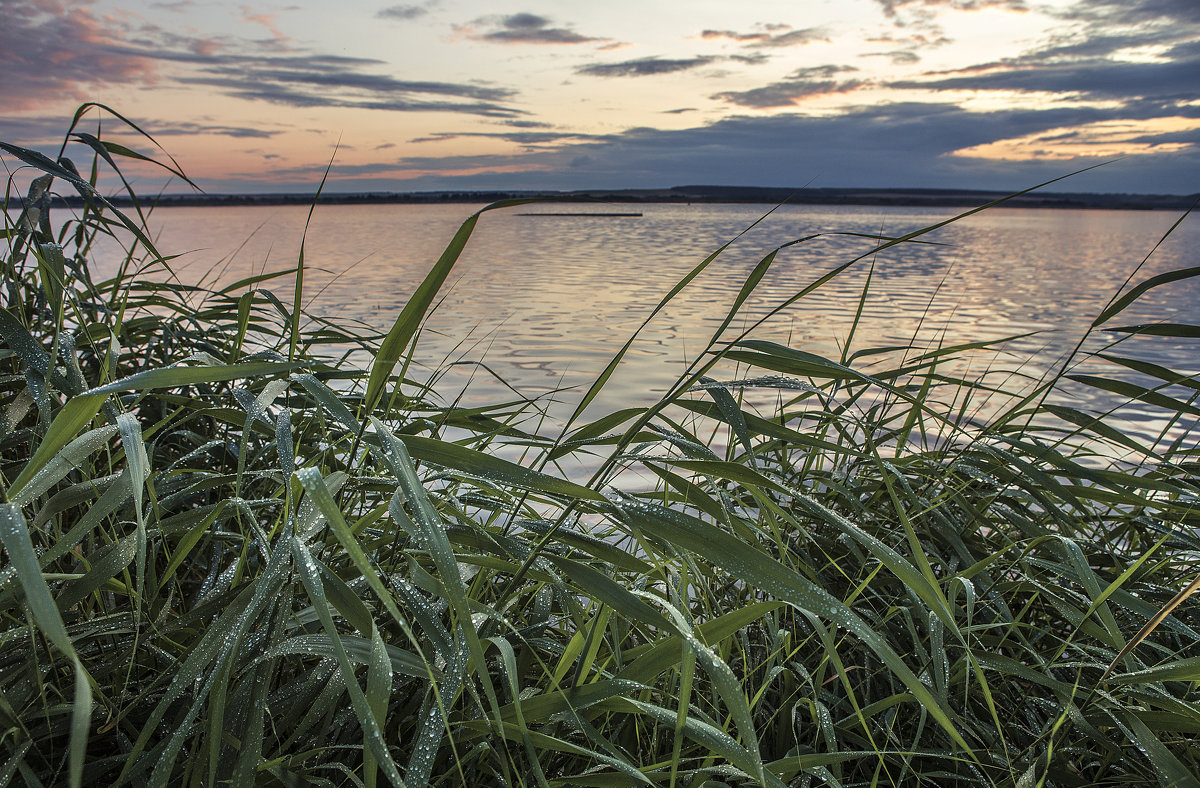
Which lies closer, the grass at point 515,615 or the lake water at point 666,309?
the grass at point 515,615

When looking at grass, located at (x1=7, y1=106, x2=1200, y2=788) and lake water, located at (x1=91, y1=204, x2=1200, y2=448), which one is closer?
grass, located at (x1=7, y1=106, x2=1200, y2=788)

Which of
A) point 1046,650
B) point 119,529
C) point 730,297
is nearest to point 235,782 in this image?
point 119,529

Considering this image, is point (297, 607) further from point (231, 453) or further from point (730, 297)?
point (730, 297)

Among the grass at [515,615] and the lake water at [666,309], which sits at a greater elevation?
the grass at [515,615]

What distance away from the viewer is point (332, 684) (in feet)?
3.64

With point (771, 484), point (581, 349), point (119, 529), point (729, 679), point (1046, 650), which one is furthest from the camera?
point (581, 349)

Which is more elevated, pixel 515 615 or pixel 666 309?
pixel 515 615

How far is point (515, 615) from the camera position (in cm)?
149

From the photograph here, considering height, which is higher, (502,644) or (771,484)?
(771,484)

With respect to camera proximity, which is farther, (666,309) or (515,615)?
(666,309)

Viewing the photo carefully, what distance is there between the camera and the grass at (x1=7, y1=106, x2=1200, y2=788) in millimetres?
934

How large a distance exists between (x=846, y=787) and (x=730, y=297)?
35.2 ft

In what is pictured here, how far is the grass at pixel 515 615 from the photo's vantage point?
93cm

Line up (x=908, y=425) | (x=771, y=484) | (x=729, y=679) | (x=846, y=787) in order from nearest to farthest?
(x=729, y=679), (x=771, y=484), (x=846, y=787), (x=908, y=425)
